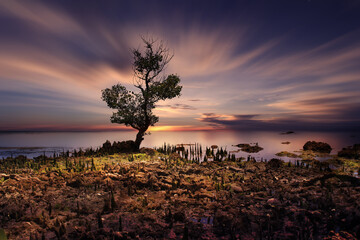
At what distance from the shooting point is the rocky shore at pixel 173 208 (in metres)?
5.53

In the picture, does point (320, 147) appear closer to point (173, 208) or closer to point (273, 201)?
point (273, 201)

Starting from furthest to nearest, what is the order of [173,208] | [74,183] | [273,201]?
[74,183] → [273,201] → [173,208]

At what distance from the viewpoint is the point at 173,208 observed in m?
7.26

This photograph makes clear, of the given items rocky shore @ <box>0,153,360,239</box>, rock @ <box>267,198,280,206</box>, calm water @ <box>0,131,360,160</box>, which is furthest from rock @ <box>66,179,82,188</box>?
calm water @ <box>0,131,360,160</box>

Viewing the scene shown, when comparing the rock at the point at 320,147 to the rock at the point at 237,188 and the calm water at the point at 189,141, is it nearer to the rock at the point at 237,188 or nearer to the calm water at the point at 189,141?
the calm water at the point at 189,141

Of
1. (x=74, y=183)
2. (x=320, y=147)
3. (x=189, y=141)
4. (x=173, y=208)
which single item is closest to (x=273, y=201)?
(x=173, y=208)

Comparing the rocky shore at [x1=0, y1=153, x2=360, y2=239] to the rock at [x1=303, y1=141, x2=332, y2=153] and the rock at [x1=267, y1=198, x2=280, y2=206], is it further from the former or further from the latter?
the rock at [x1=303, y1=141, x2=332, y2=153]

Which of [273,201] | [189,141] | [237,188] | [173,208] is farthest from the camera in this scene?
[189,141]

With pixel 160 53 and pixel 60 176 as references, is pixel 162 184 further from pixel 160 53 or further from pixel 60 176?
pixel 160 53

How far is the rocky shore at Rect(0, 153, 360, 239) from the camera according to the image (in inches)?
218

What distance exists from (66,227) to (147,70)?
21.6 metres

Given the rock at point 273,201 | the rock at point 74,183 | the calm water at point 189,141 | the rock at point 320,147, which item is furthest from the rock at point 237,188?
the rock at point 320,147

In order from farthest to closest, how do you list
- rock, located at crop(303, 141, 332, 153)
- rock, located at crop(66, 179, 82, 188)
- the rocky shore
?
1. rock, located at crop(303, 141, 332, 153)
2. rock, located at crop(66, 179, 82, 188)
3. the rocky shore

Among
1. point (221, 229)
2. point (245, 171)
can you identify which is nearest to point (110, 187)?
point (221, 229)
